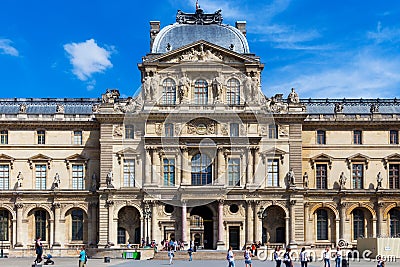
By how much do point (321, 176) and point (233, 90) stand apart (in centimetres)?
1346

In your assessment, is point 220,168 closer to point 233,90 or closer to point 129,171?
point 233,90

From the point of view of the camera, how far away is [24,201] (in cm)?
8062

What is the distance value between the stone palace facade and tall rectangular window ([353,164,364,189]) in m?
Answer: 0.11

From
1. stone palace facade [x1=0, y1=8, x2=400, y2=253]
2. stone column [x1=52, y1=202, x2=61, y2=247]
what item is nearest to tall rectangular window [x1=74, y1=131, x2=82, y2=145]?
stone palace facade [x1=0, y1=8, x2=400, y2=253]

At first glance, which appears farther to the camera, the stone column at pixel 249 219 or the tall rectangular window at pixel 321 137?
the tall rectangular window at pixel 321 137

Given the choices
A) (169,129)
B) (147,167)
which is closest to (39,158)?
(147,167)

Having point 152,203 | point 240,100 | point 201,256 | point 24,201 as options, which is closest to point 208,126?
point 240,100

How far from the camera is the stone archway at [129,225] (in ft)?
262

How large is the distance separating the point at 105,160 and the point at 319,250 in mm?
23369

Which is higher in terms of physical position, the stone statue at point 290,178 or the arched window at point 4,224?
the stone statue at point 290,178

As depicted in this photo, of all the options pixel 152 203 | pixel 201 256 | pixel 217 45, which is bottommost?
pixel 201 256

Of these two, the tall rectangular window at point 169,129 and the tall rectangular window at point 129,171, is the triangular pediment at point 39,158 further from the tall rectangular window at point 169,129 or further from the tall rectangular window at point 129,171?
the tall rectangular window at point 169,129

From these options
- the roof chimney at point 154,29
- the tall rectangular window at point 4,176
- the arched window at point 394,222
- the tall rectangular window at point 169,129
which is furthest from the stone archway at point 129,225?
the arched window at point 394,222

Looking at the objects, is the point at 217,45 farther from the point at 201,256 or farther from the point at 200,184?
the point at 201,256
